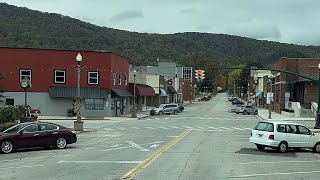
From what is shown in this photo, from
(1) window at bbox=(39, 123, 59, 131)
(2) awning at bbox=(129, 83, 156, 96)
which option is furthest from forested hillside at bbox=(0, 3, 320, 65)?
(1) window at bbox=(39, 123, 59, 131)

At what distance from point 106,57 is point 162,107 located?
1633cm

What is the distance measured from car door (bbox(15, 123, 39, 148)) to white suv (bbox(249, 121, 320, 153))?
35.9 ft

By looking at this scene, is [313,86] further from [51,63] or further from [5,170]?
[5,170]

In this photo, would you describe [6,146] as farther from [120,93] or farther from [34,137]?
[120,93]

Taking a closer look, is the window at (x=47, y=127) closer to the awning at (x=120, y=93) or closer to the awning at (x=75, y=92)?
the awning at (x=75, y=92)

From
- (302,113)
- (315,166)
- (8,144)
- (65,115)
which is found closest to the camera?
(315,166)

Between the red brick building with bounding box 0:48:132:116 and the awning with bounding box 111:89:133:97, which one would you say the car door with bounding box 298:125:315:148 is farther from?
the awning with bounding box 111:89:133:97

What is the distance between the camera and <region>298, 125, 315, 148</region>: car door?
2534 centimetres

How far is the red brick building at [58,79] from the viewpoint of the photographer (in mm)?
64750

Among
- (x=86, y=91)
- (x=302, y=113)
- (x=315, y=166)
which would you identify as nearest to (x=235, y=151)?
(x=315, y=166)

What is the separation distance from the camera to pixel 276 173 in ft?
54.8

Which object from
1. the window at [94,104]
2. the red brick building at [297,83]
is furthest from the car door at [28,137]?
the red brick building at [297,83]

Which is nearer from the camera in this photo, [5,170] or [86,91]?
[5,170]

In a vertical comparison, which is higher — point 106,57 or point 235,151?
point 106,57
